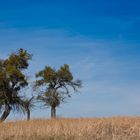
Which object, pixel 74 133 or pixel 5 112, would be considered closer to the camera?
pixel 74 133

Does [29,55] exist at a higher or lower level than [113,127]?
higher

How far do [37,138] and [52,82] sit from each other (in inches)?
1726

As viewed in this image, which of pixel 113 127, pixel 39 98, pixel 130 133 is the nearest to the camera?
pixel 130 133

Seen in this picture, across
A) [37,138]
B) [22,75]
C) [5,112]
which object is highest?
[22,75]

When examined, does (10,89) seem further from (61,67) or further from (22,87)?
(61,67)

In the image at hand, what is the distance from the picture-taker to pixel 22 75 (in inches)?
1852

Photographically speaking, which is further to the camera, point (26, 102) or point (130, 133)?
point (26, 102)

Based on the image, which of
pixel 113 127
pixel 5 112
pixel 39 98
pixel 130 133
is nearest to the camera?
pixel 130 133

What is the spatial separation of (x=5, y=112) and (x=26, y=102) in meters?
2.70

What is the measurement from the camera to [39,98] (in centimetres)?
5553

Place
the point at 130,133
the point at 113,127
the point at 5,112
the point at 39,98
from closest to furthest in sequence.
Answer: the point at 130,133
the point at 113,127
the point at 5,112
the point at 39,98

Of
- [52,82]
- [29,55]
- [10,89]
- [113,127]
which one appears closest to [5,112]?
[10,89]

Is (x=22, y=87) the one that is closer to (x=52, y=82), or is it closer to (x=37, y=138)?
(x=52, y=82)

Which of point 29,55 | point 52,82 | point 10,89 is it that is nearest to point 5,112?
point 10,89
